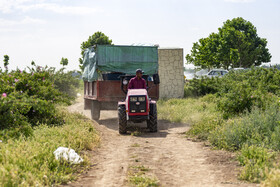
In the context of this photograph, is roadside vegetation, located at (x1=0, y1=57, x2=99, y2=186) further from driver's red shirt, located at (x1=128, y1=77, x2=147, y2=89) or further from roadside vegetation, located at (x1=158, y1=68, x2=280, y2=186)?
roadside vegetation, located at (x1=158, y1=68, x2=280, y2=186)

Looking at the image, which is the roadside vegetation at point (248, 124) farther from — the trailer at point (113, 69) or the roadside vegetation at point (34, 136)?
the roadside vegetation at point (34, 136)

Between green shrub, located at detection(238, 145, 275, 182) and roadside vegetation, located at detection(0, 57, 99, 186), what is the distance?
2.90 m

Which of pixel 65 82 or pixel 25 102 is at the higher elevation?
pixel 65 82

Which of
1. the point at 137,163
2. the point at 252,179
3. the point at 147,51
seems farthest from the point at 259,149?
the point at 147,51

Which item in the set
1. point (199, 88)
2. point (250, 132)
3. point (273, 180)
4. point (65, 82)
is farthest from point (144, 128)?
point (65, 82)

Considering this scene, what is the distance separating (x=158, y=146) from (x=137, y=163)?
6.84 ft

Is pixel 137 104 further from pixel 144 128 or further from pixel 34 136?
pixel 34 136

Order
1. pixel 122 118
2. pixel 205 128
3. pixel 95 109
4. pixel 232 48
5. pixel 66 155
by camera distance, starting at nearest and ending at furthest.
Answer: pixel 66 155 → pixel 205 128 → pixel 122 118 → pixel 95 109 → pixel 232 48

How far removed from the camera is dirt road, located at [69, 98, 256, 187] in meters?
5.71

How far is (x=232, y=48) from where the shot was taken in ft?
137

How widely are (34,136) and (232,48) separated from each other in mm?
37252

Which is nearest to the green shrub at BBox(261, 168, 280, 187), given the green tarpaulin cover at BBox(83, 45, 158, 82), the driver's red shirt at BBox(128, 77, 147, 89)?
the driver's red shirt at BBox(128, 77, 147, 89)

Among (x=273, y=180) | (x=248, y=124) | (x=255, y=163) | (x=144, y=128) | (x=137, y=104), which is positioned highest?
(x=137, y=104)

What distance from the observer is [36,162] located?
557 cm
